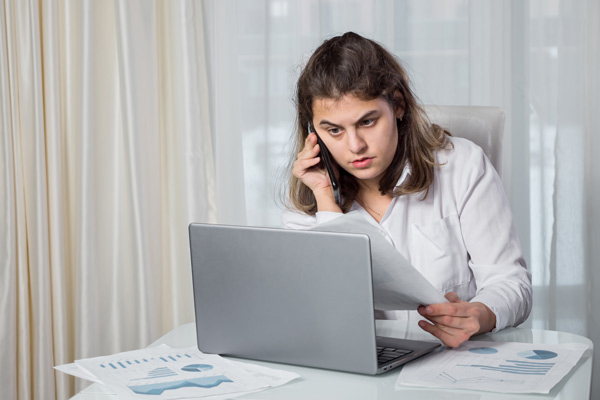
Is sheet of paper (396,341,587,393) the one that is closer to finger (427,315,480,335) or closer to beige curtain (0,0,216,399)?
finger (427,315,480,335)

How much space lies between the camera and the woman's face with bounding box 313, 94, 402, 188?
138 centimetres

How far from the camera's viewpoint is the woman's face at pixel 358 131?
1.38m

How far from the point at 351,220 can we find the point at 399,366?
0.21m

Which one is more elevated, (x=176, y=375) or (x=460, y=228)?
(x=460, y=228)

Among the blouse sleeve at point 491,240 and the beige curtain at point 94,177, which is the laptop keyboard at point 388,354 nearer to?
the blouse sleeve at point 491,240

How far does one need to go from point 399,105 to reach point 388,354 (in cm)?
66

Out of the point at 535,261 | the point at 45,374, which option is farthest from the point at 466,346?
the point at 45,374

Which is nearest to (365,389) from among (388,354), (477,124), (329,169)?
(388,354)

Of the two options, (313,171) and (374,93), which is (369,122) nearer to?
(374,93)

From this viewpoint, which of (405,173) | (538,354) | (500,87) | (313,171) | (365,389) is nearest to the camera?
(365,389)

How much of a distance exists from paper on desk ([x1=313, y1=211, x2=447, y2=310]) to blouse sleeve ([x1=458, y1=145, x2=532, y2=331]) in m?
0.25

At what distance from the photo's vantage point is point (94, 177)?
2248mm

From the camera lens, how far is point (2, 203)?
6.96ft

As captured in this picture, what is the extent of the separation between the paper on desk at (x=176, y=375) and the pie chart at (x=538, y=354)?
32 cm
